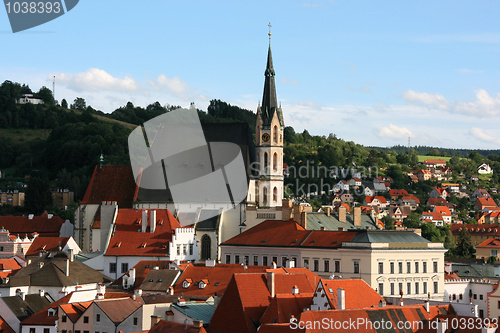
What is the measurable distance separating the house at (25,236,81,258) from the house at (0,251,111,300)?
443 inches

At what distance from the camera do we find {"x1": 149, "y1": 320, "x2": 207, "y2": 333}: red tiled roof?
5341 centimetres

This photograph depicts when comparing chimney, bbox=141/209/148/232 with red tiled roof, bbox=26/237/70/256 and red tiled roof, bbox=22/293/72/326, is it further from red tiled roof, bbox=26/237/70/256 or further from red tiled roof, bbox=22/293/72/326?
red tiled roof, bbox=22/293/72/326

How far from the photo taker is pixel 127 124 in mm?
199625

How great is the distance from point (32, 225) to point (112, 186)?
16.0m

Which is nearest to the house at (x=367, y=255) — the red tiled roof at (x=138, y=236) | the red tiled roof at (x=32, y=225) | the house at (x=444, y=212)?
the red tiled roof at (x=138, y=236)

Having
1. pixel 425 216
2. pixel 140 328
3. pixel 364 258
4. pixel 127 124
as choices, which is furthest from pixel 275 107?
pixel 127 124

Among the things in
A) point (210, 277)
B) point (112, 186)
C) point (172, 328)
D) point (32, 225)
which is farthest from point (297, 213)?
point (172, 328)

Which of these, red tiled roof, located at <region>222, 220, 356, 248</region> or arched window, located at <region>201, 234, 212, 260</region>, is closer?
red tiled roof, located at <region>222, 220, 356, 248</region>

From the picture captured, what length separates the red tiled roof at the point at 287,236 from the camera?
85.3 m

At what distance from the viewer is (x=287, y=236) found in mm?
90625

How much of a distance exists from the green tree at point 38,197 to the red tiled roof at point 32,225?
2488 cm

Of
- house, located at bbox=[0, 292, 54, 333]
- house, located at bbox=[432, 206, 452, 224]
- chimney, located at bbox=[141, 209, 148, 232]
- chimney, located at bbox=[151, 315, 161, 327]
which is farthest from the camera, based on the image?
house, located at bbox=[432, 206, 452, 224]

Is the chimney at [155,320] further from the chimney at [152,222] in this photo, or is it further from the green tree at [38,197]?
the green tree at [38,197]

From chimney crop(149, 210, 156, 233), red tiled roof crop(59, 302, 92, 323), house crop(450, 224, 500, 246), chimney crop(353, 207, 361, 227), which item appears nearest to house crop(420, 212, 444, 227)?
house crop(450, 224, 500, 246)
